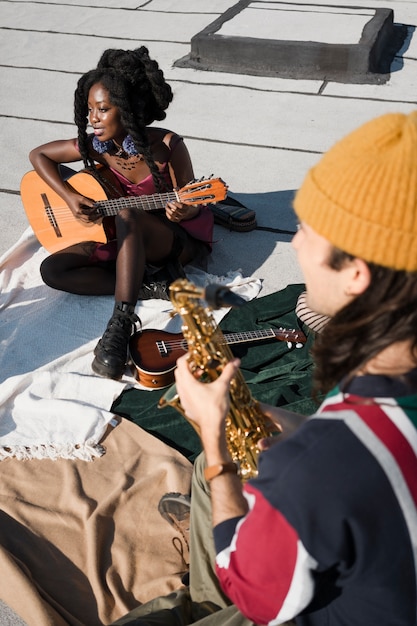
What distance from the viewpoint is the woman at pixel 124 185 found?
3.35m

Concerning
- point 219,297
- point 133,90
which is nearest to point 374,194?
point 219,297

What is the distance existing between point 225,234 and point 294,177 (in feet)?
Result: 2.68

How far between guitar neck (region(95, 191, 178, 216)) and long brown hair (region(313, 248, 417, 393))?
2183 millimetres

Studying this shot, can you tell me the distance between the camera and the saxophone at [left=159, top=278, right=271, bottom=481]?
5.72ft

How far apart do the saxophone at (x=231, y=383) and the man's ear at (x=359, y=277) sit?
51 cm

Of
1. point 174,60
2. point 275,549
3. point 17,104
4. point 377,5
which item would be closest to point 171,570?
point 275,549

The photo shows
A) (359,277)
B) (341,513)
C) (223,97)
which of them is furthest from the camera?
(223,97)

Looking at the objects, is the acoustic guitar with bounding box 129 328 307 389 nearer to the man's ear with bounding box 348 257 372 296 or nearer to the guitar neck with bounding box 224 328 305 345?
the guitar neck with bounding box 224 328 305 345

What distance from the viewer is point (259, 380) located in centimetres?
309

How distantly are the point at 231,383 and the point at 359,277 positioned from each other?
615 mm

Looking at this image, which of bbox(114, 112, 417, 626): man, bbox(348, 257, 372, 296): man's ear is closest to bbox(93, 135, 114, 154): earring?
bbox(114, 112, 417, 626): man

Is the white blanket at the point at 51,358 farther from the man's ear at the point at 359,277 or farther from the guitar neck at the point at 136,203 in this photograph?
the man's ear at the point at 359,277

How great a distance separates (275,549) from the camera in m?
1.20

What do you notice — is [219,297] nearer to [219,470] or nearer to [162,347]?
[219,470]
